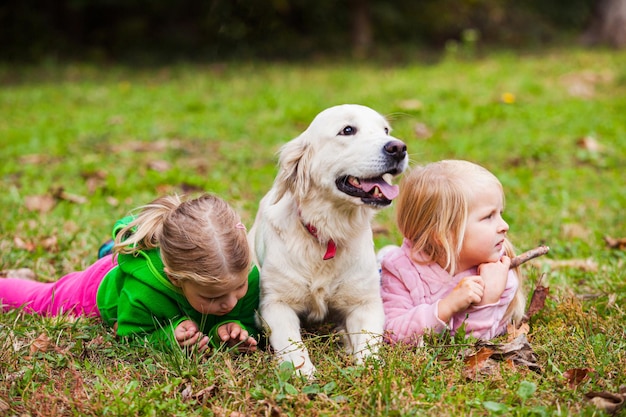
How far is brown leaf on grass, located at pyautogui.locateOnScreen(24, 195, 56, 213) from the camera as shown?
5371 mm

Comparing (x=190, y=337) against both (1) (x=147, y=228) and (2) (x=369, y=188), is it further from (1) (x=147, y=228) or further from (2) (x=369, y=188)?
(2) (x=369, y=188)

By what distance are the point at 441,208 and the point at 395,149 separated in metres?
0.39

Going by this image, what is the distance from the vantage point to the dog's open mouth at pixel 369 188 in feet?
10.3

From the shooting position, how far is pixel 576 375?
2.78 m

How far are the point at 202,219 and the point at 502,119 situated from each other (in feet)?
20.7

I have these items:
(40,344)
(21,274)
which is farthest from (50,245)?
(40,344)

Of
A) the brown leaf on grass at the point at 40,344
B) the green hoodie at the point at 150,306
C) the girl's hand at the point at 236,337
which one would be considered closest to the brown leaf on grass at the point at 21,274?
the green hoodie at the point at 150,306

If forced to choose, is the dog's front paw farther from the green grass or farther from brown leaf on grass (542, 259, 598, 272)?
brown leaf on grass (542, 259, 598, 272)

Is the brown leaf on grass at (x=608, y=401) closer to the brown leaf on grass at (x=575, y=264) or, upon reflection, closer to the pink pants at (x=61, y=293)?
the brown leaf on grass at (x=575, y=264)

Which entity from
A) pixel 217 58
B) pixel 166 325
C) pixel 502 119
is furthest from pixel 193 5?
pixel 166 325

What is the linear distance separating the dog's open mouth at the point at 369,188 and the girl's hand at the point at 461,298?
0.51 meters

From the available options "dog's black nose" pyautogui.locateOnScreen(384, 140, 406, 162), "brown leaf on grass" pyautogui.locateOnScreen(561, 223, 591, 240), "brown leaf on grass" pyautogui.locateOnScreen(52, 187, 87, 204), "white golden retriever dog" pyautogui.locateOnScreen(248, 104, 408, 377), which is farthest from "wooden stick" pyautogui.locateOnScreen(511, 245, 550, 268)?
"brown leaf on grass" pyautogui.locateOnScreen(52, 187, 87, 204)

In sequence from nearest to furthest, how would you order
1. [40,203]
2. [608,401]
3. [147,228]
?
[608,401]
[147,228]
[40,203]

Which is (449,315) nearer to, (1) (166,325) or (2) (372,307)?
(2) (372,307)
